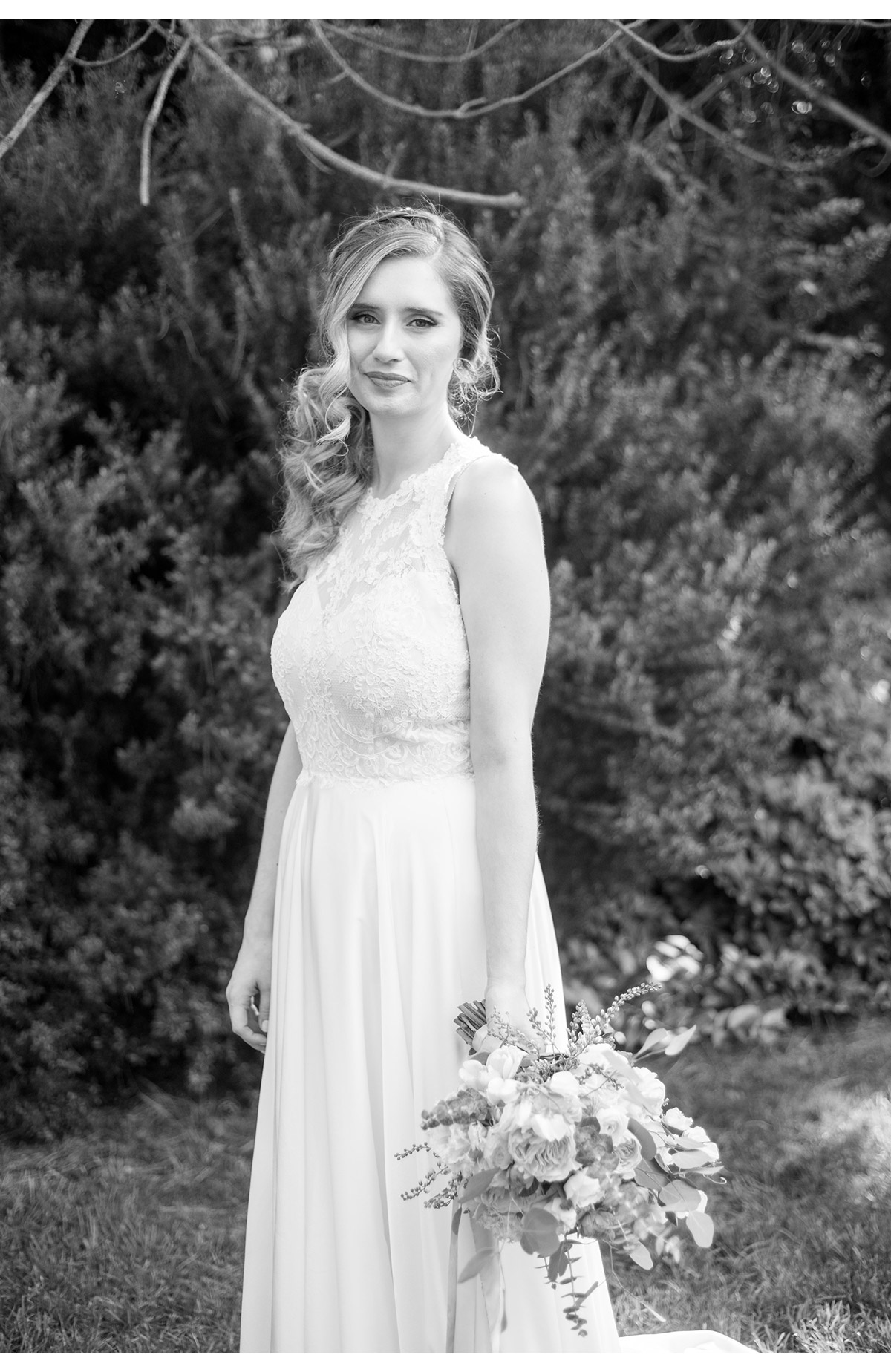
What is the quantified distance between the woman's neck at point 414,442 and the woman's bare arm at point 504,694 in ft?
0.84

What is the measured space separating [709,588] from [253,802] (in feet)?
5.61

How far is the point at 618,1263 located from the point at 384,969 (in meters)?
1.49

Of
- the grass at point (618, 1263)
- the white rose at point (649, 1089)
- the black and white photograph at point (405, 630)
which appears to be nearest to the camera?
the white rose at point (649, 1089)

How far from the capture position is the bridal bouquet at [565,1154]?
169cm

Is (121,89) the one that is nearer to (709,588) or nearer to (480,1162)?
(709,588)

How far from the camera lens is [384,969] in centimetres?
219

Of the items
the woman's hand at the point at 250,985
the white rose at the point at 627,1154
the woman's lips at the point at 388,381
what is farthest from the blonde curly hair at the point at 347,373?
the white rose at the point at 627,1154

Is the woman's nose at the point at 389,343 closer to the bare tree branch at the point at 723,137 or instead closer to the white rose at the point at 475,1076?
the white rose at the point at 475,1076

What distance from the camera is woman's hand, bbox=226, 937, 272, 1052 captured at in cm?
257

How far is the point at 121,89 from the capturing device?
422cm

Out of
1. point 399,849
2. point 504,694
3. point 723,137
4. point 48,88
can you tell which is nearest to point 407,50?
point 723,137

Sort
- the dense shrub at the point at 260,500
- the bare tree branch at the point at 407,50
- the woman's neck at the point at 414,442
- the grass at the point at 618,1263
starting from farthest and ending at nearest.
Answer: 1. the dense shrub at the point at 260,500
2. the bare tree branch at the point at 407,50
3. the grass at the point at 618,1263
4. the woman's neck at the point at 414,442

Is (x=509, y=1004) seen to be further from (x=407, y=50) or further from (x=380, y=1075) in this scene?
(x=407, y=50)

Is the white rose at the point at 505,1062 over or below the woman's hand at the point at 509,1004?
below
